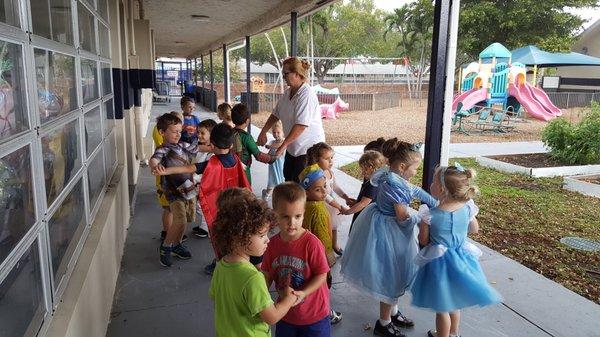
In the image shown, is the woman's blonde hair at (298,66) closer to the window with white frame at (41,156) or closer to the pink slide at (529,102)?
the window with white frame at (41,156)

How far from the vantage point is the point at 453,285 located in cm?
242

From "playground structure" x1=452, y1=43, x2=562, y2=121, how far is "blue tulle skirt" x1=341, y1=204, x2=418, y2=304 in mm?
13216

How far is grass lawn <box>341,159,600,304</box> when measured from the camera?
12.8ft

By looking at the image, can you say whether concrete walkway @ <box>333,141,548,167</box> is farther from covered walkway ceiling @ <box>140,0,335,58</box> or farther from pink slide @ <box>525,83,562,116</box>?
pink slide @ <box>525,83,562,116</box>

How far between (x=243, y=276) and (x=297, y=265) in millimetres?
426

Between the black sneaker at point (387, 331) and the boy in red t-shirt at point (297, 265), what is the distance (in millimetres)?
773

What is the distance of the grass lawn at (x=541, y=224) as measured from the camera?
389cm

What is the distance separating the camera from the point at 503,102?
624 inches

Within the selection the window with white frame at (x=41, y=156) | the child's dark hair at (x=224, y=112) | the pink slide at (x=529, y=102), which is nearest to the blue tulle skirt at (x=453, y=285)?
the window with white frame at (x=41, y=156)

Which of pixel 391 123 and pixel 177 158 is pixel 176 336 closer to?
pixel 177 158

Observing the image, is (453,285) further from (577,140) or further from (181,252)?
(577,140)

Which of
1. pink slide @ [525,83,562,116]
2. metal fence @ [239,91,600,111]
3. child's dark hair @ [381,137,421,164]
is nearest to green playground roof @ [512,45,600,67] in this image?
metal fence @ [239,91,600,111]

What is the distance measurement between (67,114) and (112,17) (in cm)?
300

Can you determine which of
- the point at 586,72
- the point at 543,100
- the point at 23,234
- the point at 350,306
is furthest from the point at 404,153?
the point at 586,72
